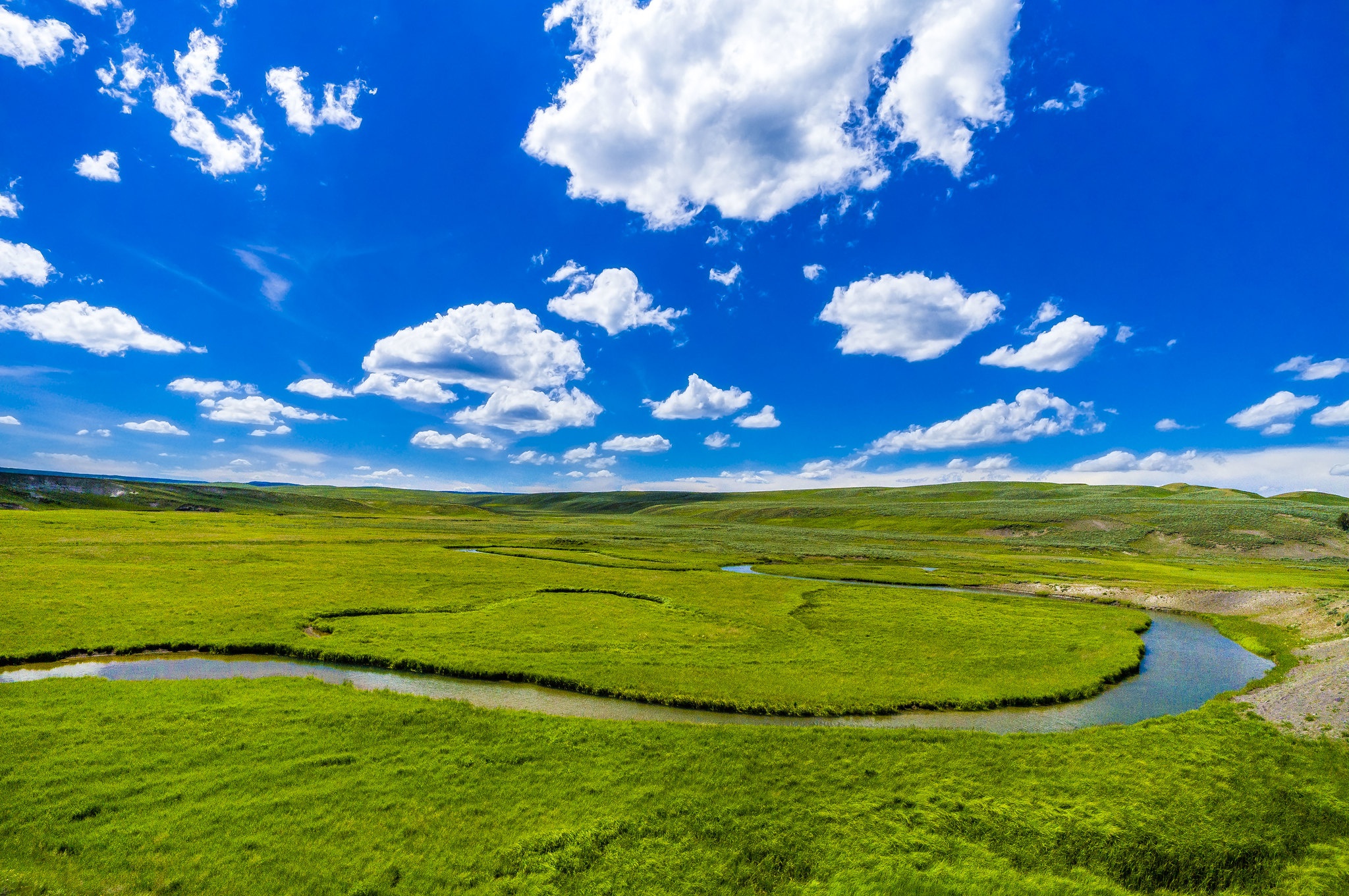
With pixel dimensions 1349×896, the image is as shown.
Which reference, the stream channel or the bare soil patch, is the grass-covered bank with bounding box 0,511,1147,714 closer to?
the stream channel

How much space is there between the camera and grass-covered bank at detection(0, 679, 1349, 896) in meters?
13.4

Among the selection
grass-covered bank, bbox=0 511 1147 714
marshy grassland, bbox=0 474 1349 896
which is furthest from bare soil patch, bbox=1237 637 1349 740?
grass-covered bank, bbox=0 511 1147 714

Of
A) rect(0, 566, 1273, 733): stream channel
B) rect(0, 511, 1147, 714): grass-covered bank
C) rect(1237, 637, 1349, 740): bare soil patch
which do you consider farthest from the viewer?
rect(0, 511, 1147, 714): grass-covered bank

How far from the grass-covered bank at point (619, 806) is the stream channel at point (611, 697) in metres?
2.81

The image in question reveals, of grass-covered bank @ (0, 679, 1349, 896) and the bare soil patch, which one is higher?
the bare soil patch

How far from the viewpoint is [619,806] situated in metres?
16.1

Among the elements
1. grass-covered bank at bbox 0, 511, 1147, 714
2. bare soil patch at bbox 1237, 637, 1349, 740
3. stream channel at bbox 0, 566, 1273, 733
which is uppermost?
bare soil patch at bbox 1237, 637, 1349, 740

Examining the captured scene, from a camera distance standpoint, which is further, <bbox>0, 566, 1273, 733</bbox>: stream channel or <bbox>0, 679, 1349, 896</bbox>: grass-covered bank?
<bbox>0, 566, 1273, 733</bbox>: stream channel

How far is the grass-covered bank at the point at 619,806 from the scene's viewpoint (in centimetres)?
1338

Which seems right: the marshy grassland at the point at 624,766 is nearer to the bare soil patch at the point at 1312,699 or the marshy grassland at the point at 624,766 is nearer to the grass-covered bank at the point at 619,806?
the grass-covered bank at the point at 619,806

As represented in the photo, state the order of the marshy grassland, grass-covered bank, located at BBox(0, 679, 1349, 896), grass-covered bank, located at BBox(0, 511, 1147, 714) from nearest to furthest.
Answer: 1. grass-covered bank, located at BBox(0, 679, 1349, 896)
2. the marshy grassland
3. grass-covered bank, located at BBox(0, 511, 1147, 714)

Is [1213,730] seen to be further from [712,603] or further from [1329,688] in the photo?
[712,603]

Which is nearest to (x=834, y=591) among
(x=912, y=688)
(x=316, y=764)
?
(x=912, y=688)

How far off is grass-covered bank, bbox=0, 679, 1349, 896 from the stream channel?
281 cm
